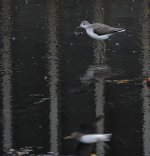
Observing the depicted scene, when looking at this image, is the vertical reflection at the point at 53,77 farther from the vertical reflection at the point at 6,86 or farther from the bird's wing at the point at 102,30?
the bird's wing at the point at 102,30

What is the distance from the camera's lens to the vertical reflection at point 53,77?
1101 cm

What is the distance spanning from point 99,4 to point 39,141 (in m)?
16.1

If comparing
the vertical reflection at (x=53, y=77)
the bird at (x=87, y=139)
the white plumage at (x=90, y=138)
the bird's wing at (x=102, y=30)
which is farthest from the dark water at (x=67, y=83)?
the white plumage at (x=90, y=138)

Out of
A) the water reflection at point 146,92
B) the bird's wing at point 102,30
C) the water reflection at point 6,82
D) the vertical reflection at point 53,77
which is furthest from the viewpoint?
the bird's wing at point 102,30

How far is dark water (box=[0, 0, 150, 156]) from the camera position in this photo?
36.1 ft

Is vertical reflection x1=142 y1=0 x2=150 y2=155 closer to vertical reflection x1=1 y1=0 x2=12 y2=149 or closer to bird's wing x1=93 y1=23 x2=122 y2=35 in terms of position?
bird's wing x1=93 y1=23 x2=122 y2=35

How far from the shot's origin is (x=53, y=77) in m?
14.9

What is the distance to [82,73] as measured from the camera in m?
15.2

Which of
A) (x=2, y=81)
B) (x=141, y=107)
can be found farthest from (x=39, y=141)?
(x=2, y=81)

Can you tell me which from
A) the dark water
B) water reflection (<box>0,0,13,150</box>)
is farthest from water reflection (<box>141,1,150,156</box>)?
water reflection (<box>0,0,13,150</box>)

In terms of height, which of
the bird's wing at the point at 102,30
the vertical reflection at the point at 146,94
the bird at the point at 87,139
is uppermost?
the bird's wing at the point at 102,30

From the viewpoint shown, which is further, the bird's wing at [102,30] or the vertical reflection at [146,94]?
the bird's wing at [102,30]

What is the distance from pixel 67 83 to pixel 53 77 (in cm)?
61

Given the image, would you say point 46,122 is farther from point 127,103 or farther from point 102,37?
point 102,37
